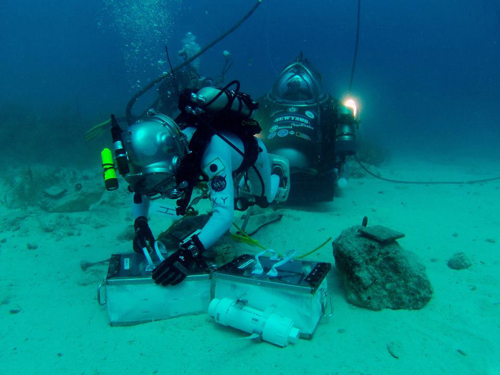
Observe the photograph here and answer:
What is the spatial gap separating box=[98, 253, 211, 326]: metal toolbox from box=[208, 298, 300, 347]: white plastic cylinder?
0.24 m

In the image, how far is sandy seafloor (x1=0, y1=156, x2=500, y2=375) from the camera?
6.99ft

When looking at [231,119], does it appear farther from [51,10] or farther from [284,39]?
[284,39]

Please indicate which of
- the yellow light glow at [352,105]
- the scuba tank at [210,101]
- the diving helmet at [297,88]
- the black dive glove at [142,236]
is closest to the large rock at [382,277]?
the scuba tank at [210,101]

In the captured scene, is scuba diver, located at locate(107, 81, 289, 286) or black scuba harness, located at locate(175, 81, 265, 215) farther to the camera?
black scuba harness, located at locate(175, 81, 265, 215)

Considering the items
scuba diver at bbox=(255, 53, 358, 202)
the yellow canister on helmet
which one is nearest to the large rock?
the yellow canister on helmet

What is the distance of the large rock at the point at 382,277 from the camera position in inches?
107

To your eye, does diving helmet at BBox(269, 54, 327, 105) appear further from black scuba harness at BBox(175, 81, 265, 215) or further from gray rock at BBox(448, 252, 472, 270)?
gray rock at BBox(448, 252, 472, 270)

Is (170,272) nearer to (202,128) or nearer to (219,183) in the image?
(219,183)

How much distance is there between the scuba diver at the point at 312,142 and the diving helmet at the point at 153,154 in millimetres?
3740

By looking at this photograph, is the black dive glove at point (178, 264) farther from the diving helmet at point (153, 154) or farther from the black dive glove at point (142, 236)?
the black dive glove at point (142, 236)

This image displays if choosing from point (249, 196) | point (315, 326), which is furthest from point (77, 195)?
point (315, 326)

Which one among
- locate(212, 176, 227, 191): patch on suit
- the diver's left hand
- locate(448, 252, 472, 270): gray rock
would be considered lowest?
locate(448, 252, 472, 270): gray rock

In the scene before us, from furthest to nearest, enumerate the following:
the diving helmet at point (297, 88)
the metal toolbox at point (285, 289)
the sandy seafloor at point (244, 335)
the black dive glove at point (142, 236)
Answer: the diving helmet at point (297, 88)
the black dive glove at point (142, 236)
the metal toolbox at point (285, 289)
the sandy seafloor at point (244, 335)

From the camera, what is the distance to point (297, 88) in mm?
6949
